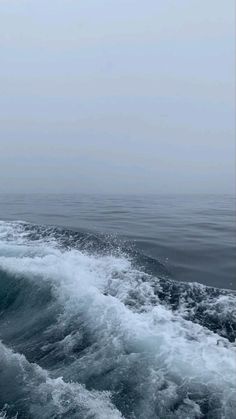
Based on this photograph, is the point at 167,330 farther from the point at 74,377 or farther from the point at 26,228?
the point at 26,228

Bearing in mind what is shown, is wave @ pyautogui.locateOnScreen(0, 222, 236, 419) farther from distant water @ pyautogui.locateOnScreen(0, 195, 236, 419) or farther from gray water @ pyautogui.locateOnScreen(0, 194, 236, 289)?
gray water @ pyautogui.locateOnScreen(0, 194, 236, 289)

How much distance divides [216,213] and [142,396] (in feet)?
70.4

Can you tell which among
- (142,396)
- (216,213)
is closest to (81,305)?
(142,396)

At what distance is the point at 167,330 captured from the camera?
6094mm

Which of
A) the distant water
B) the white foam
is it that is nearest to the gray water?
the distant water

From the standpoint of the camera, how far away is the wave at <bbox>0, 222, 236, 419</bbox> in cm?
453

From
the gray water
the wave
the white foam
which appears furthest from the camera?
the gray water

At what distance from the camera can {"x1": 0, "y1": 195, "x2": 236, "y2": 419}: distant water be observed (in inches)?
179

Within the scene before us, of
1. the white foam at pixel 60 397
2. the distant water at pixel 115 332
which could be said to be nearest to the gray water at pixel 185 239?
the distant water at pixel 115 332

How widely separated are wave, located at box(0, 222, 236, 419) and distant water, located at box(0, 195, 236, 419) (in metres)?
0.02

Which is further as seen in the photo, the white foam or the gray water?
the gray water

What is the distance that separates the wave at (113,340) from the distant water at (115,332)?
0.02m

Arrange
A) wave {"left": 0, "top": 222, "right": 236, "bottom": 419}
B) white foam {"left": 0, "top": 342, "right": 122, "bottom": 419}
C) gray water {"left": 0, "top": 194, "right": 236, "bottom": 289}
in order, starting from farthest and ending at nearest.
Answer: gray water {"left": 0, "top": 194, "right": 236, "bottom": 289} < wave {"left": 0, "top": 222, "right": 236, "bottom": 419} < white foam {"left": 0, "top": 342, "right": 122, "bottom": 419}

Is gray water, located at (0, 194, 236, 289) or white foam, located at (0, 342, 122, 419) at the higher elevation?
gray water, located at (0, 194, 236, 289)
